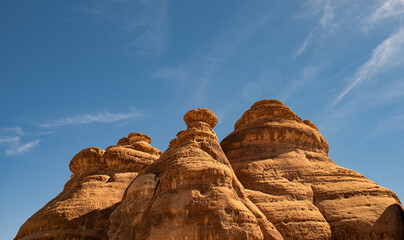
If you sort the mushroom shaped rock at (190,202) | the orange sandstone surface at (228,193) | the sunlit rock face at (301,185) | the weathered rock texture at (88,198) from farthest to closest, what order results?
the weathered rock texture at (88,198) → the sunlit rock face at (301,185) → the orange sandstone surface at (228,193) → the mushroom shaped rock at (190,202)

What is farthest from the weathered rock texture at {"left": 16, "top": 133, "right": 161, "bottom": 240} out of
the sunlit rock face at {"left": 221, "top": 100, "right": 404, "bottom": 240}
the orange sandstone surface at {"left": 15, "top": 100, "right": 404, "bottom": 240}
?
the sunlit rock face at {"left": 221, "top": 100, "right": 404, "bottom": 240}

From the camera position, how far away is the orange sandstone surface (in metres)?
12.9

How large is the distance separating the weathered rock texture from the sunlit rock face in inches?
269

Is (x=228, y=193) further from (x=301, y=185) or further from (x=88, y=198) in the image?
(x=88, y=198)

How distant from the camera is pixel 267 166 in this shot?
19.6m

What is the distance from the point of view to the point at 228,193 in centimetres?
1346

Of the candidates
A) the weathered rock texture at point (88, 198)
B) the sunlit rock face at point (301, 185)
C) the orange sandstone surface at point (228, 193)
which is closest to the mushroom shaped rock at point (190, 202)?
the orange sandstone surface at point (228, 193)

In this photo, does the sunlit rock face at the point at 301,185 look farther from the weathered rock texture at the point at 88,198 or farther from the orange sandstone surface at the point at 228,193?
the weathered rock texture at the point at 88,198

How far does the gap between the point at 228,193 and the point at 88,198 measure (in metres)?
10.3

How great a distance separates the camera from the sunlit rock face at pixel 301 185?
1634cm

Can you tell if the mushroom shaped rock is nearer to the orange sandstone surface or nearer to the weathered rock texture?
the orange sandstone surface

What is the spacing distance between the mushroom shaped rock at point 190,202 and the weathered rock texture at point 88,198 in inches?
172

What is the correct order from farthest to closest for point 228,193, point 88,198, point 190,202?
point 88,198
point 228,193
point 190,202

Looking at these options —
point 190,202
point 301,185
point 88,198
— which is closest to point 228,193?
point 190,202
